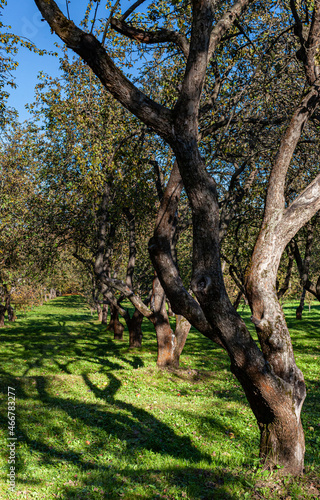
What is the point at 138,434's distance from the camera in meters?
7.72

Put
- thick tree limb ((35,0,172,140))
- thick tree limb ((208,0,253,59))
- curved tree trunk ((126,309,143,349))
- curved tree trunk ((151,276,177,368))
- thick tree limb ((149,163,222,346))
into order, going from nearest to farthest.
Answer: thick tree limb ((35,0,172,140)), thick tree limb ((149,163,222,346)), thick tree limb ((208,0,253,59)), curved tree trunk ((151,276,177,368)), curved tree trunk ((126,309,143,349))

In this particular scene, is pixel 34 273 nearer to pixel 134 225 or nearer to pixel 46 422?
pixel 134 225

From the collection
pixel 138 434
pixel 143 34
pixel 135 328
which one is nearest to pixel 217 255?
pixel 138 434

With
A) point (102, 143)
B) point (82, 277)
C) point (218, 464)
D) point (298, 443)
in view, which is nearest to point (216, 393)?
point (218, 464)

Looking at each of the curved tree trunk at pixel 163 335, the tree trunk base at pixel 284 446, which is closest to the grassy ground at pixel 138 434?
the tree trunk base at pixel 284 446

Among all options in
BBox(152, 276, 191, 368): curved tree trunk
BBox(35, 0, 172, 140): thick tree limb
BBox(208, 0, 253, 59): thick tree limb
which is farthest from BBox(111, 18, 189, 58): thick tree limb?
BBox(152, 276, 191, 368): curved tree trunk

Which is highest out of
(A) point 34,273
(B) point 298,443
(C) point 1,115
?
(C) point 1,115

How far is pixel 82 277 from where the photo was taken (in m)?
35.9

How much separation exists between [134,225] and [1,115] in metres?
7.90

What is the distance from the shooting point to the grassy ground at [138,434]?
18.0 ft

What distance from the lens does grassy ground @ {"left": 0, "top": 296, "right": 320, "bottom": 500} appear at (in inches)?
216

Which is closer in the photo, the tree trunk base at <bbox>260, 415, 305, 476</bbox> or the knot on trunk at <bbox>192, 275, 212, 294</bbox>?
the knot on trunk at <bbox>192, 275, 212, 294</bbox>

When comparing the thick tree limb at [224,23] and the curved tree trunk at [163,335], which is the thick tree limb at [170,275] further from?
the curved tree trunk at [163,335]

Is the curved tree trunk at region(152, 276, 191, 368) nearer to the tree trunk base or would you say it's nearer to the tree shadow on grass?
the tree shadow on grass
